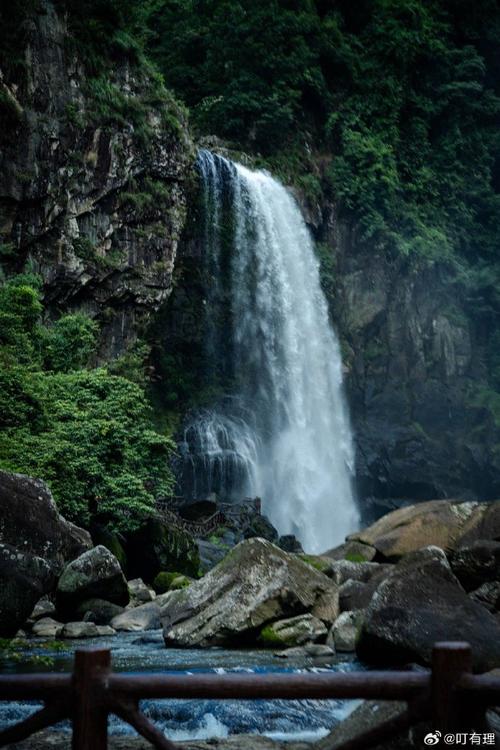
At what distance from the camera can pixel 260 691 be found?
2.79 m

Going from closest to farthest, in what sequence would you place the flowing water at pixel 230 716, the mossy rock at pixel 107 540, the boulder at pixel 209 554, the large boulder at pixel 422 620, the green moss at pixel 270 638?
1. the flowing water at pixel 230 716
2. the large boulder at pixel 422 620
3. the green moss at pixel 270 638
4. the mossy rock at pixel 107 540
5. the boulder at pixel 209 554

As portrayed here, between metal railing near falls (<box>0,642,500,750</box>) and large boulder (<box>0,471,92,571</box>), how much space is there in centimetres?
710

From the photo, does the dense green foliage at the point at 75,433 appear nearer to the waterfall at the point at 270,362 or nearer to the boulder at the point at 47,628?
the boulder at the point at 47,628

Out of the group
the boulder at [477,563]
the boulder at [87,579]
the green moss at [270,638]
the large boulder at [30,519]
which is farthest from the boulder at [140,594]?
the boulder at [477,563]

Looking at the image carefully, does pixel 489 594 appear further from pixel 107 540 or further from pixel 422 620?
pixel 107 540

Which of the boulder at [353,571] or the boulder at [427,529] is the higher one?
the boulder at [427,529]

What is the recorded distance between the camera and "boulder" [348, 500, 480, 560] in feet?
44.6

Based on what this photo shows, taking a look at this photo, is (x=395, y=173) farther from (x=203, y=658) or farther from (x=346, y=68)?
(x=203, y=658)

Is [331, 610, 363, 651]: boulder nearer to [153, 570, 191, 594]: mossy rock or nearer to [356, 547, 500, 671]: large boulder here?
[356, 547, 500, 671]: large boulder

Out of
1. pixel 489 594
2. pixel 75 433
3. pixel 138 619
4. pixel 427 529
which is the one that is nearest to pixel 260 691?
pixel 489 594

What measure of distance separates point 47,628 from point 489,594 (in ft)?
20.3

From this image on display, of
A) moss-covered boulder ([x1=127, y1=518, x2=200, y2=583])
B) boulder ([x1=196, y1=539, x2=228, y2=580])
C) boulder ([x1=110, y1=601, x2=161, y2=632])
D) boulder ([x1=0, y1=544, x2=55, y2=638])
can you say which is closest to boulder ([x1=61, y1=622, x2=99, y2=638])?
boulder ([x1=110, y1=601, x2=161, y2=632])

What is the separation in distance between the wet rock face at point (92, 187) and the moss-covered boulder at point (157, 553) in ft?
27.1

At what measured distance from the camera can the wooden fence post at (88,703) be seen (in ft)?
9.18
